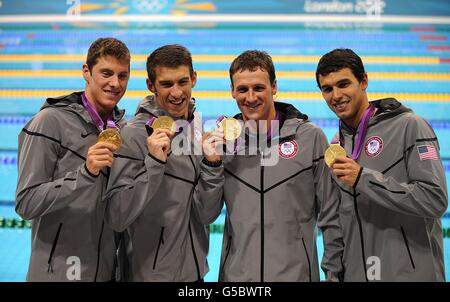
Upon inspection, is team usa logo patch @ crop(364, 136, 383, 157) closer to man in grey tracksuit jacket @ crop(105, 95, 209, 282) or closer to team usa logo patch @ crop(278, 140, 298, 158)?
team usa logo patch @ crop(278, 140, 298, 158)

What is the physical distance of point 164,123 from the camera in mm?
1953

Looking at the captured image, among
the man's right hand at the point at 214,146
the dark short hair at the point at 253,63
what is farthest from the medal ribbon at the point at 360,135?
the man's right hand at the point at 214,146

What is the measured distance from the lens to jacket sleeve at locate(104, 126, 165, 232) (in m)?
1.88

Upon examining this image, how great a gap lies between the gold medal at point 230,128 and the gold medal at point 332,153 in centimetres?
35

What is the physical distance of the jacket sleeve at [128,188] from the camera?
1.88m

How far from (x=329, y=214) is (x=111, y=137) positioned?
0.90 meters

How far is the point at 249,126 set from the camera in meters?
2.07

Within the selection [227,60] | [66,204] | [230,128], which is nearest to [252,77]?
[230,128]

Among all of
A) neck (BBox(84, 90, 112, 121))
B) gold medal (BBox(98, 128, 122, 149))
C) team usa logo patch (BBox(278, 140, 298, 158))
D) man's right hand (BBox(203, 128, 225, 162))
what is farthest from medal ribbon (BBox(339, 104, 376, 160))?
neck (BBox(84, 90, 112, 121))

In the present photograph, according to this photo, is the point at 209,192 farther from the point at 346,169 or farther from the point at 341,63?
the point at 341,63

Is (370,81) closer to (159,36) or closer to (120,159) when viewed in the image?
(159,36)

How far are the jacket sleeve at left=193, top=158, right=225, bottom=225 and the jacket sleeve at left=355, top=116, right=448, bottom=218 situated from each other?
1.68ft

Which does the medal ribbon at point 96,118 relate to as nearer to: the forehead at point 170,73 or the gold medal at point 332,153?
the forehead at point 170,73
